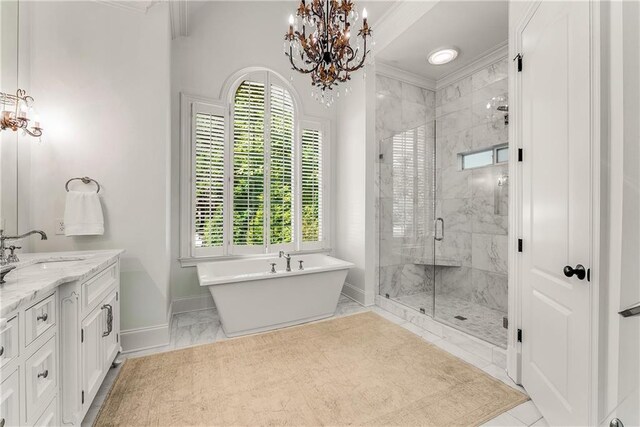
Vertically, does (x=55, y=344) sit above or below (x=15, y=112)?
below

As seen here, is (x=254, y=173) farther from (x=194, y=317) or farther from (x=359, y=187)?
(x=194, y=317)

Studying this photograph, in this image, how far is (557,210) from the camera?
4.82 feet

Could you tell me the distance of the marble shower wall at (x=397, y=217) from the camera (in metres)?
3.56

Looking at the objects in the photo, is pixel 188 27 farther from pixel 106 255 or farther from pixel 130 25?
pixel 106 255

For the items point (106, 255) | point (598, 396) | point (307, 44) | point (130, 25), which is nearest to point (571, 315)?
point (598, 396)

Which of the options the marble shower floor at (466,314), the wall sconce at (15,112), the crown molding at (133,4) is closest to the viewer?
the wall sconce at (15,112)

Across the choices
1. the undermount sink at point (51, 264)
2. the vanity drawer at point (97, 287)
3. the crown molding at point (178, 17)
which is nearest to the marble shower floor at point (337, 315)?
the vanity drawer at point (97, 287)

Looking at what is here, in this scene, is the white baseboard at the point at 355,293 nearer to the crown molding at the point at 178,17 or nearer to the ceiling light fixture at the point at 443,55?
the ceiling light fixture at the point at 443,55

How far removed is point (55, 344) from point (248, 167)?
2536 mm

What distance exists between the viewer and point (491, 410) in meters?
1.65

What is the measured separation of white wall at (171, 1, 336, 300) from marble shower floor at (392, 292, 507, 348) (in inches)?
103

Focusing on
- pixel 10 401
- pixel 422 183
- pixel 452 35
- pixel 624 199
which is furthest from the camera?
pixel 422 183

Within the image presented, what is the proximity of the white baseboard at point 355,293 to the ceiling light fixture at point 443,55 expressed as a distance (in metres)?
3.02

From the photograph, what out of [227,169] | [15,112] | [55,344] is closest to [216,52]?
[227,169]
